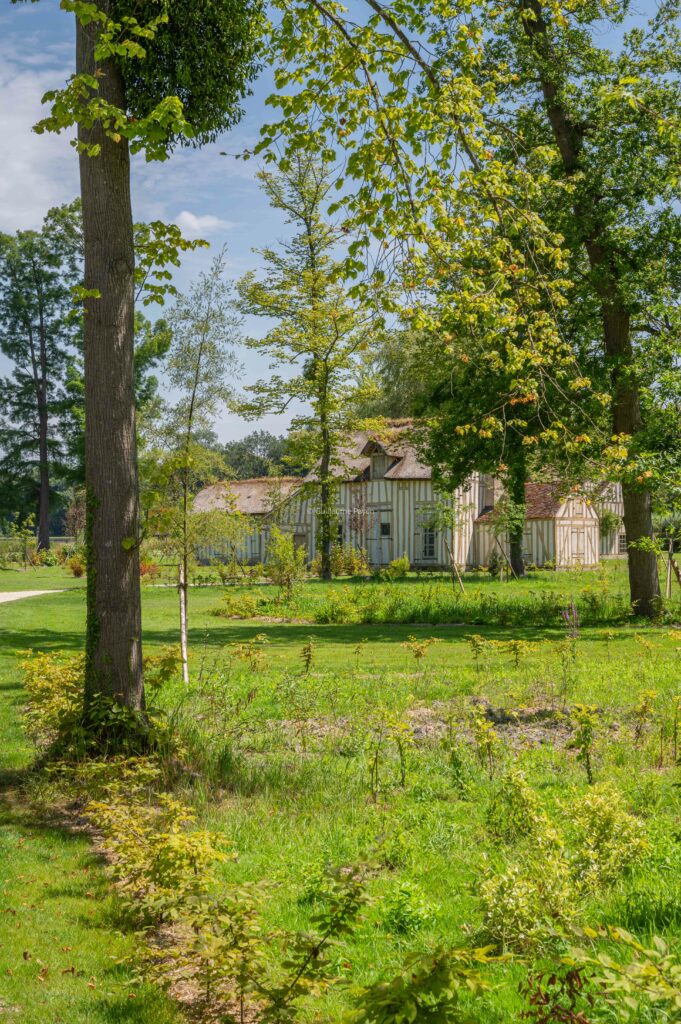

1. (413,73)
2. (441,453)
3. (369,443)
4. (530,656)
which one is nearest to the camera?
(413,73)

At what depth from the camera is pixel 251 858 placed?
493 centimetres

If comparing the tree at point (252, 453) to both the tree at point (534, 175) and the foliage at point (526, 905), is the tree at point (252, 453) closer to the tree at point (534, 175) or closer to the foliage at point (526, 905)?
the tree at point (534, 175)

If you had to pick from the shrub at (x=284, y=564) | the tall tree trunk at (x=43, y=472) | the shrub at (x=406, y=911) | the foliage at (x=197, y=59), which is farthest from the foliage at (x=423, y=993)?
the tall tree trunk at (x=43, y=472)

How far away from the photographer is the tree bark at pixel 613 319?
50.6 feet

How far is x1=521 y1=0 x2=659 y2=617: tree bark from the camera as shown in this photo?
15.4m

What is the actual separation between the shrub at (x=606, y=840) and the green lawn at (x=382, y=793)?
0.25ft

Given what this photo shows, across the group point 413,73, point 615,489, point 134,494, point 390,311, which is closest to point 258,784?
point 134,494

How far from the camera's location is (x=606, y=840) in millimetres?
4453

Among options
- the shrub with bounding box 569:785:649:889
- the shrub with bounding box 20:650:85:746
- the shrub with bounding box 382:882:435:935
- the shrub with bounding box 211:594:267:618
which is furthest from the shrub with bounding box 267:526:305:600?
the shrub with bounding box 382:882:435:935

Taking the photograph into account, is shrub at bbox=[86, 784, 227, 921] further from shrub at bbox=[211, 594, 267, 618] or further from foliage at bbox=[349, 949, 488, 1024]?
shrub at bbox=[211, 594, 267, 618]

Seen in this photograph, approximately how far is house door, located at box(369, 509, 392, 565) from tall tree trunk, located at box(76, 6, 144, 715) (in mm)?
32375

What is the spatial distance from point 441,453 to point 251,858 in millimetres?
13553

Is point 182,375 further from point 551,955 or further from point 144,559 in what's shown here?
point 551,955

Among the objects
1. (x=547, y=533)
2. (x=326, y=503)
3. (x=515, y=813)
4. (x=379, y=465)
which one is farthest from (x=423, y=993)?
(x=379, y=465)
